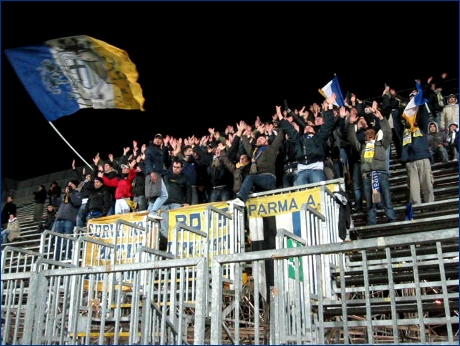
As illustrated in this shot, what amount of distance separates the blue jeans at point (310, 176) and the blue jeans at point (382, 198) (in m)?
0.95

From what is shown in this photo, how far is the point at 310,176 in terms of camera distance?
1099cm

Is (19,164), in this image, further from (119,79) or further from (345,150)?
(345,150)

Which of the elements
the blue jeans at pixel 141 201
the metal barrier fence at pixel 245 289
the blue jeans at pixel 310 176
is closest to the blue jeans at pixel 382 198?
the blue jeans at pixel 310 176

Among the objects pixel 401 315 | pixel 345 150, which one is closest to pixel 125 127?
pixel 345 150

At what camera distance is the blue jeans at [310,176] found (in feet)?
35.7

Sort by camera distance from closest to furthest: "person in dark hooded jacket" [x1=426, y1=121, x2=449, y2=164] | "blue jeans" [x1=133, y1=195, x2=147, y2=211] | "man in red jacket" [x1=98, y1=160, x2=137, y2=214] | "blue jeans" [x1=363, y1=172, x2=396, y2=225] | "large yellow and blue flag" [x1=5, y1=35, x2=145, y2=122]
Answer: "blue jeans" [x1=363, y1=172, x2=396, y2=225]
"large yellow and blue flag" [x1=5, y1=35, x2=145, y2=122]
"person in dark hooded jacket" [x1=426, y1=121, x2=449, y2=164]
"blue jeans" [x1=133, y1=195, x2=147, y2=211]
"man in red jacket" [x1=98, y1=160, x2=137, y2=214]

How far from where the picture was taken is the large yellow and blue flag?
1168 centimetres

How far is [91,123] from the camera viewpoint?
90.8ft

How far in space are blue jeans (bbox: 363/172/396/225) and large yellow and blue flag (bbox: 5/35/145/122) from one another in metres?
5.20

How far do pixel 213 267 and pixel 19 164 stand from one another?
2826cm

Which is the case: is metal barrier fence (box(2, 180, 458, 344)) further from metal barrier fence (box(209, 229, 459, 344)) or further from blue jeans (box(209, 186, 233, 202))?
blue jeans (box(209, 186, 233, 202))

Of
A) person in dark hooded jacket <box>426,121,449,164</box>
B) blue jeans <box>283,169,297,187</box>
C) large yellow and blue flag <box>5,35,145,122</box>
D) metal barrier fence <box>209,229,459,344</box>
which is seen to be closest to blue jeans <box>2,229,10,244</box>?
large yellow and blue flag <box>5,35,145,122</box>

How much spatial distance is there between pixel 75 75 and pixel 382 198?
7.29 meters

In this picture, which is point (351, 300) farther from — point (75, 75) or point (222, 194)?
point (75, 75)
